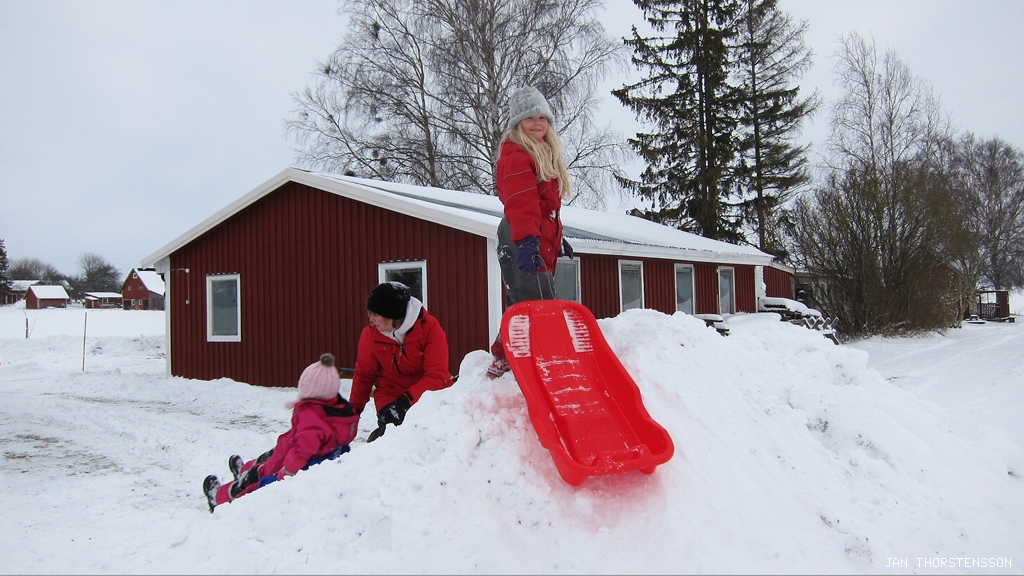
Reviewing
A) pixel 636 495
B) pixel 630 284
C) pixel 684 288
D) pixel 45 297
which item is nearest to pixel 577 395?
pixel 636 495

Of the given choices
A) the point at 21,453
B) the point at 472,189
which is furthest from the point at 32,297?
the point at 21,453

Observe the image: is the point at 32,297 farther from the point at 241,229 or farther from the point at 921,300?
the point at 921,300

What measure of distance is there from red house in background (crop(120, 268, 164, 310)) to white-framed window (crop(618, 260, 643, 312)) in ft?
202

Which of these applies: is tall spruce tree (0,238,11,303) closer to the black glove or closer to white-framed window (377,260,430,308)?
white-framed window (377,260,430,308)

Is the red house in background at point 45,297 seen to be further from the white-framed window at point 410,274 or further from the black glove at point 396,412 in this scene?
the black glove at point 396,412

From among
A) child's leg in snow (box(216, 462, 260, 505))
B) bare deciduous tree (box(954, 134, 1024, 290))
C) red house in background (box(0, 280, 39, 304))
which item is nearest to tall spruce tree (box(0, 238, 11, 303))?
red house in background (box(0, 280, 39, 304))

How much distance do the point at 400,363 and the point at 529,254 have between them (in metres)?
1.31

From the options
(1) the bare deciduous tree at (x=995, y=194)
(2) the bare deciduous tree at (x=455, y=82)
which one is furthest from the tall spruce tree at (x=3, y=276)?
(1) the bare deciduous tree at (x=995, y=194)

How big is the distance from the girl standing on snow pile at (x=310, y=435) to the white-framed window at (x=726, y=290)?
1429 centimetres

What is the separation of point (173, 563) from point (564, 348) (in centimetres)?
237

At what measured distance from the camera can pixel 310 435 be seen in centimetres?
370

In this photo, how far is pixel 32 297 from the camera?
6162cm

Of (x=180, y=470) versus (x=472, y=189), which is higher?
(x=472, y=189)

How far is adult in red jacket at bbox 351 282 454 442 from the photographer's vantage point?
4148mm
